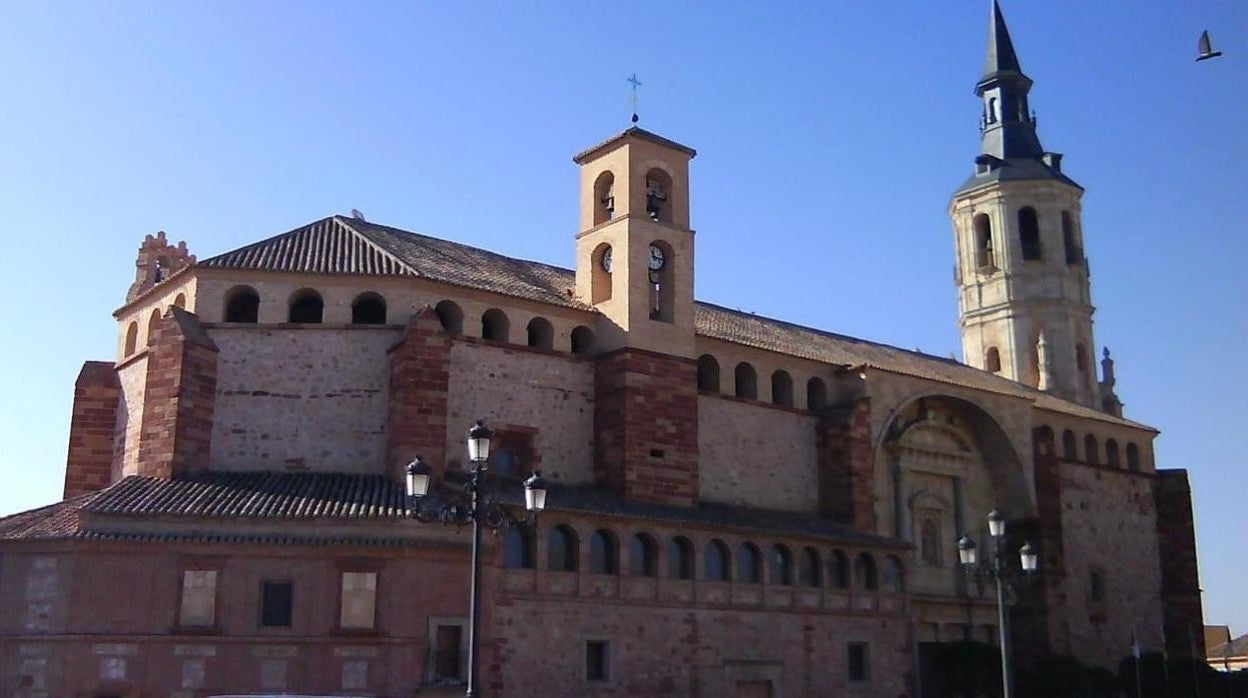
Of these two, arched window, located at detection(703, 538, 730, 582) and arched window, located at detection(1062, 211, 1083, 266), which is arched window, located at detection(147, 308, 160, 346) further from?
arched window, located at detection(1062, 211, 1083, 266)

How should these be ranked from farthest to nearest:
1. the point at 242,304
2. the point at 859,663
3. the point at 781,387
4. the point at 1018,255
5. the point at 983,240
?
the point at 983,240 < the point at 1018,255 < the point at 781,387 < the point at 859,663 < the point at 242,304

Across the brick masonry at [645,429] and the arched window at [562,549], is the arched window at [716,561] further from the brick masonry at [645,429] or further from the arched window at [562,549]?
the arched window at [562,549]

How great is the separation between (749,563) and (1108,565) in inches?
781

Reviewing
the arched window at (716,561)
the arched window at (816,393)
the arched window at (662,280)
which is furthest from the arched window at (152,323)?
the arched window at (816,393)

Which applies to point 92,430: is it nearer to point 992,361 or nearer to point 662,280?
point 662,280

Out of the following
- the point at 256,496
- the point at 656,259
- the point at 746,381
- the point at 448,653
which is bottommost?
the point at 448,653

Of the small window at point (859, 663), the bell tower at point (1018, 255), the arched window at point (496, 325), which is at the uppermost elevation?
the bell tower at point (1018, 255)

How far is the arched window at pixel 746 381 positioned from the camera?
1508 inches

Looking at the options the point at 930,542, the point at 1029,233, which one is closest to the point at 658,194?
the point at 930,542

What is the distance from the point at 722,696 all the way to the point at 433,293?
12.5 meters

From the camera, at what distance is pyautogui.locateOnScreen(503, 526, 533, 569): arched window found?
95.8 ft

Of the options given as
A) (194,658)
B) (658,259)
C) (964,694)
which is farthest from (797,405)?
(194,658)

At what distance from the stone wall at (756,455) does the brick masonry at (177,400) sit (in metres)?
13.4

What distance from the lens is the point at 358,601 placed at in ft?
87.1
